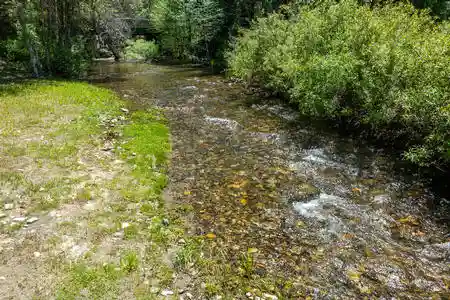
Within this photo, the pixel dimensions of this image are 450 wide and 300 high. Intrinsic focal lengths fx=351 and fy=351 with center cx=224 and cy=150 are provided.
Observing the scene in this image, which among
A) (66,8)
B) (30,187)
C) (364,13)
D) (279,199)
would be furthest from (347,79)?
(66,8)

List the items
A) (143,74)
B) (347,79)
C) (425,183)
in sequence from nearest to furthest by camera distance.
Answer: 1. (425,183)
2. (347,79)
3. (143,74)

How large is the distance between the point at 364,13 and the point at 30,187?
1539cm

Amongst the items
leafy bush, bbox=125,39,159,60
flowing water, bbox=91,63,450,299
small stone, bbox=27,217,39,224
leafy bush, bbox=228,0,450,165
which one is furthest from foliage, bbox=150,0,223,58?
small stone, bbox=27,217,39,224

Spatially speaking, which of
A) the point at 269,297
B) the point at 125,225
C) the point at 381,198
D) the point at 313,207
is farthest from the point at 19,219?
the point at 381,198

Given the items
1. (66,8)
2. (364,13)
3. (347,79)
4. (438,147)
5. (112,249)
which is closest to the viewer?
(112,249)

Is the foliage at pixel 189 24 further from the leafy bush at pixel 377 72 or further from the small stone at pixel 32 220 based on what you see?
the small stone at pixel 32 220

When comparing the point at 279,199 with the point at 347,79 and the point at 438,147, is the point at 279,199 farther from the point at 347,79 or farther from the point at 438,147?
the point at 347,79

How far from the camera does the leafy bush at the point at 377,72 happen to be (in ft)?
38.3

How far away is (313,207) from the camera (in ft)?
33.7

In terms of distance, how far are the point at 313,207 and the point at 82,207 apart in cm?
648

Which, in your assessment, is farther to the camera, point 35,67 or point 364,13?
point 35,67

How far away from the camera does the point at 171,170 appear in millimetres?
12664

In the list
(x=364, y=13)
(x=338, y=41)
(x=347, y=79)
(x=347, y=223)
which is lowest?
(x=347, y=223)

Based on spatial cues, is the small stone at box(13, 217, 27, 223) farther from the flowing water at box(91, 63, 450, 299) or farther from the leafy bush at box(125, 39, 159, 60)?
the leafy bush at box(125, 39, 159, 60)
